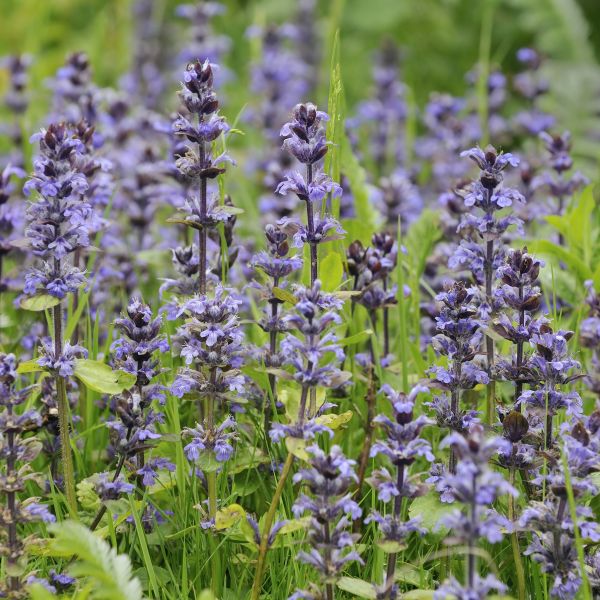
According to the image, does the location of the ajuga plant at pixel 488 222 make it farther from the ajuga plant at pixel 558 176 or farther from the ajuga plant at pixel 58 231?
the ajuga plant at pixel 558 176

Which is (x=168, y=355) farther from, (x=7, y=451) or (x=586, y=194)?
(x=586, y=194)

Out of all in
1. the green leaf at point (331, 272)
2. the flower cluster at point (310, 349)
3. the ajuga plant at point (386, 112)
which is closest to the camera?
the flower cluster at point (310, 349)

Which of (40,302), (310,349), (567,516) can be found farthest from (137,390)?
(567,516)

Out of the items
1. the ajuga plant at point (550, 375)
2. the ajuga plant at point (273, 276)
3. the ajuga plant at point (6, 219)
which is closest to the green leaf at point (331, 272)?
the ajuga plant at point (273, 276)

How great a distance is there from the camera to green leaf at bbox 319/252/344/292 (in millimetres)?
2934

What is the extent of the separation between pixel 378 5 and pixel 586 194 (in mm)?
5575

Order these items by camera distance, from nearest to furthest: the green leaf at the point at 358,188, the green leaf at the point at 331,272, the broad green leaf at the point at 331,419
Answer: the broad green leaf at the point at 331,419
the green leaf at the point at 331,272
the green leaf at the point at 358,188

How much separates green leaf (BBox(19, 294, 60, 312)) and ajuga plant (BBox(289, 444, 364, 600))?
82cm

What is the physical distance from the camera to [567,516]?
2.31 metres

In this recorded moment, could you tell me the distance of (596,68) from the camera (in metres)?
6.40

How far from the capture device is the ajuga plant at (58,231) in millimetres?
2537

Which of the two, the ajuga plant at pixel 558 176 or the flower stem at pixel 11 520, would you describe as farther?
the ajuga plant at pixel 558 176

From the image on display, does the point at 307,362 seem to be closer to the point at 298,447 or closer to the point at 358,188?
the point at 298,447

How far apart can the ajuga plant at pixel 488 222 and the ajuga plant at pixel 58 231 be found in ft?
3.51
